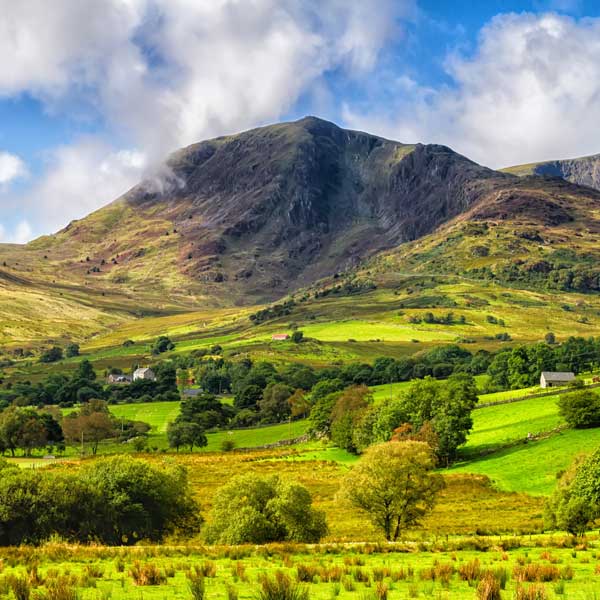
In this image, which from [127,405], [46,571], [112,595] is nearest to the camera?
[112,595]

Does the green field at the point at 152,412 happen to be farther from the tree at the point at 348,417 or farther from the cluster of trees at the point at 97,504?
the cluster of trees at the point at 97,504

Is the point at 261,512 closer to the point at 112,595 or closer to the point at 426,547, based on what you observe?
the point at 426,547

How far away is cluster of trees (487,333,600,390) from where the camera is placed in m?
145

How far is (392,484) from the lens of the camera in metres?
49.3

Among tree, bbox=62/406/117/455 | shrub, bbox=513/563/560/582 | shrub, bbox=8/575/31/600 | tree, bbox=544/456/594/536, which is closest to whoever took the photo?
shrub, bbox=8/575/31/600

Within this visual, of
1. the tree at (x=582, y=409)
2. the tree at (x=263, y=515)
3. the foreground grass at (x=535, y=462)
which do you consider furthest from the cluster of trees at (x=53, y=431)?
the tree at (x=263, y=515)

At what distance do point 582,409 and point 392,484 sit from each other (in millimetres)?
43462

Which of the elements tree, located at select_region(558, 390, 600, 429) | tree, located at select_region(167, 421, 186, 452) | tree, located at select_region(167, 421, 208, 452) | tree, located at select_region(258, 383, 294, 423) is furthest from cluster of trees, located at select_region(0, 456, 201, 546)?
tree, located at select_region(258, 383, 294, 423)

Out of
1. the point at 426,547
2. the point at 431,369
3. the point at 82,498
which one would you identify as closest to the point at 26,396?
the point at 431,369

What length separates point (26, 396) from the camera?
7530 inches

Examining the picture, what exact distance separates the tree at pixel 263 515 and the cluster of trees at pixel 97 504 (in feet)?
22.3

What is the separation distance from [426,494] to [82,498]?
23.8 m

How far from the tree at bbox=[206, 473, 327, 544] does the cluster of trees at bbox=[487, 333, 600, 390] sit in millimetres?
107082

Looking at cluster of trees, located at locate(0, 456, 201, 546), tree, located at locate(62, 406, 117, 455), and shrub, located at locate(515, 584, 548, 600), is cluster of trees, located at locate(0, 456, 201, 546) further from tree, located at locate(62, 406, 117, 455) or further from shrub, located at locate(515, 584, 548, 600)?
tree, located at locate(62, 406, 117, 455)
